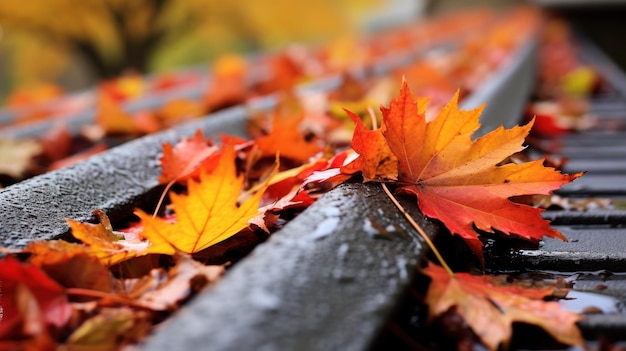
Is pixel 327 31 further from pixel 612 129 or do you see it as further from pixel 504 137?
pixel 504 137

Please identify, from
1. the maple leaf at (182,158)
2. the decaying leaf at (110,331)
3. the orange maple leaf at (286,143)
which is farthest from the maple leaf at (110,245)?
the orange maple leaf at (286,143)

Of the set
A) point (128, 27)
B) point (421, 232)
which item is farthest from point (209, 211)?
point (128, 27)

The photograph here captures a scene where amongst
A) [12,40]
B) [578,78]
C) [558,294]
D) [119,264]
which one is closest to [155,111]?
[119,264]

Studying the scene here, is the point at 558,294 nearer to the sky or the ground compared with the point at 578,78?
nearer to the sky

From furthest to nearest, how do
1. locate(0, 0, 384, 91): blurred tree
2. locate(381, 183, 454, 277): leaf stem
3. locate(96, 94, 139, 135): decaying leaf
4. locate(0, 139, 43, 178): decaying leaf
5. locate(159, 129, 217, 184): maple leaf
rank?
locate(0, 0, 384, 91): blurred tree < locate(96, 94, 139, 135): decaying leaf < locate(0, 139, 43, 178): decaying leaf < locate(159, 129, 217, 184): maple leaf < locate(381, 183, 454, 277): leaf stem

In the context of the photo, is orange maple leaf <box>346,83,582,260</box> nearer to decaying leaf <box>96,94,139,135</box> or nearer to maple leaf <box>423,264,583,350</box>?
maple leaf <box>423,264,583,350</box>

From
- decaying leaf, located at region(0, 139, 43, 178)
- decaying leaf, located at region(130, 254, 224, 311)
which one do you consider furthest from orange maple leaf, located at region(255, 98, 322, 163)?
decaying leaf, located at region(0, 139, 43, 178)

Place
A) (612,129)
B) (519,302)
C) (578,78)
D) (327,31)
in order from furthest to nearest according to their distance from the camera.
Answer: (327,31) → (578,78) → (612,129) → (519,302)
